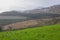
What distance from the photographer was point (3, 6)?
3.81m

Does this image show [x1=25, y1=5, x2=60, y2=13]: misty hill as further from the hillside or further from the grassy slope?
the grassy slope

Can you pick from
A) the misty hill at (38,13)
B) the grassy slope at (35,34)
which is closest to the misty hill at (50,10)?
the misty hill at (38,13)

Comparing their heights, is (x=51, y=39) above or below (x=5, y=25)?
below

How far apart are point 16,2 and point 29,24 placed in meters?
0.74

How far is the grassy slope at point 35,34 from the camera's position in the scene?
3.34 meters

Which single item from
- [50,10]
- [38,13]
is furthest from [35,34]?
[50,10]

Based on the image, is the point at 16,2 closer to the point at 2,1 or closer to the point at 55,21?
the point at 2,1

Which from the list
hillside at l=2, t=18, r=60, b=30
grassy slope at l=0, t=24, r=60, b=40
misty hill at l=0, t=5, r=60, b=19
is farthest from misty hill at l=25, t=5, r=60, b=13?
grassy slope at l=0, t=24, r=60, b=40

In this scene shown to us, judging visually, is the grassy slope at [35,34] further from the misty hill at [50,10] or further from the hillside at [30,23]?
the misty hill at [50,10]

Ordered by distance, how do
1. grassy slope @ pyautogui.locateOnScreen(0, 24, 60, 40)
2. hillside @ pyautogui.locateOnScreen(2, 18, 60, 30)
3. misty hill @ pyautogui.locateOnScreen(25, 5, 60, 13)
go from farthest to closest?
1. misty hill @ pyautogui.locateOnScreen(25, 5, 60, 13)
2. hillside @ pyautogui.locateOnScreen(2, 18, 60, 30)
3. grassy slope @ pyautogui.locateOnScreen(0, 24, 60, 40)

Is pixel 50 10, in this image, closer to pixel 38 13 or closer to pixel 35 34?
pixel 38 13

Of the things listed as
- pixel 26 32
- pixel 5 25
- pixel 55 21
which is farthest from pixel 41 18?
pixel 5 25

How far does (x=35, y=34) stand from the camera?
344cm

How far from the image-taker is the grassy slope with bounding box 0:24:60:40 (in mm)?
3336
